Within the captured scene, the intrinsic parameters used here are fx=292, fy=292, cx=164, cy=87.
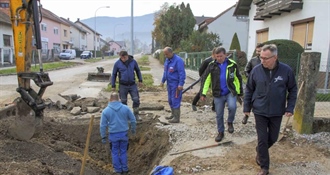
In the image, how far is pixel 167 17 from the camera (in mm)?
34438

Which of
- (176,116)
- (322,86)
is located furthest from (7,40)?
(322,86)

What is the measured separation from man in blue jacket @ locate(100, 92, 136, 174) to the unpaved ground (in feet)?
1.46

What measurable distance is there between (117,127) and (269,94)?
8.73ft

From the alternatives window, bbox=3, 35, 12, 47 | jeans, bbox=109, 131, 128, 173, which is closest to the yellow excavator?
jeans, bbox=109, 131, 128, 173

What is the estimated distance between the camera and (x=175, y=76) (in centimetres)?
677

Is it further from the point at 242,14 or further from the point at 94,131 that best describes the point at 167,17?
the point at 94,131

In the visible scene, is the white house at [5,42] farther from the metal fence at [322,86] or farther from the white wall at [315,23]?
Answer: the metal fence at [322,86]

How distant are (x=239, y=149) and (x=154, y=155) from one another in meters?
1.78

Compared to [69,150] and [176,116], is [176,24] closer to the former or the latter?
[176,116]

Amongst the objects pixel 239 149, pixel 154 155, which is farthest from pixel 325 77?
pixel 154 155

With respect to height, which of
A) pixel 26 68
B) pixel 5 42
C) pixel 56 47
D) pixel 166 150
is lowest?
pixel 166 150

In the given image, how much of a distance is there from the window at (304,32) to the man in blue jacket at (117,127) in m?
10.7

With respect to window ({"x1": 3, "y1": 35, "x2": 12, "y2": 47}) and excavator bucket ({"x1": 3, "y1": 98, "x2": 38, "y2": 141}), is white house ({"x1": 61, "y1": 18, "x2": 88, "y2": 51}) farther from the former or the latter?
excavator bucket ({"x1": 3, "y1": 98, "x2": 38, "y2": 141})

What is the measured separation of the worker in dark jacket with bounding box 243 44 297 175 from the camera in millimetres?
3990
